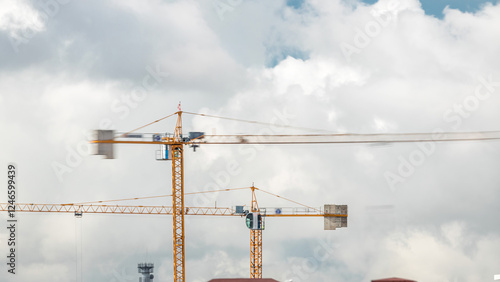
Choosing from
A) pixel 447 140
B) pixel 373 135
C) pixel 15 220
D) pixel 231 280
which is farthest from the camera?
pixel 373 135

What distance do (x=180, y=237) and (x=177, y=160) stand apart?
62.5 ft

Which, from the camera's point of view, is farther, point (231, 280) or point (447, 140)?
point (447, 140)

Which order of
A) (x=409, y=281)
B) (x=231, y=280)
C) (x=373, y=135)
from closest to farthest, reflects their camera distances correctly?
(x=409, y=281)
(x=231, y=280)
(x=373, y=135)

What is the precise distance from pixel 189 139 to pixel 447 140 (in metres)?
60.7

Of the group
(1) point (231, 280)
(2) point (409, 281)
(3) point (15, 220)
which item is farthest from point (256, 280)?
(3) point (15, 220)

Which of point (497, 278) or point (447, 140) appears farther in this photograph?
point (447, 140)

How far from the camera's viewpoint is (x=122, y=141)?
19738 centimetres

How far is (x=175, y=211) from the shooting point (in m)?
200

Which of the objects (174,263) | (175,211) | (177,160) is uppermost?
(177,160)

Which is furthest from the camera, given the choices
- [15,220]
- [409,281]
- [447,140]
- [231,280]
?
[447,140]

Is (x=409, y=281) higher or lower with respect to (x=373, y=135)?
lower

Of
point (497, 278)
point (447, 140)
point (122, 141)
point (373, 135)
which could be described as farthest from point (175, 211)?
point (497, 278)

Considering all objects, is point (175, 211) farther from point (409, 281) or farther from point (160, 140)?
point (409, 281)

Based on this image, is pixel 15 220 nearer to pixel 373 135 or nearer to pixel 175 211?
pixel 175 211
